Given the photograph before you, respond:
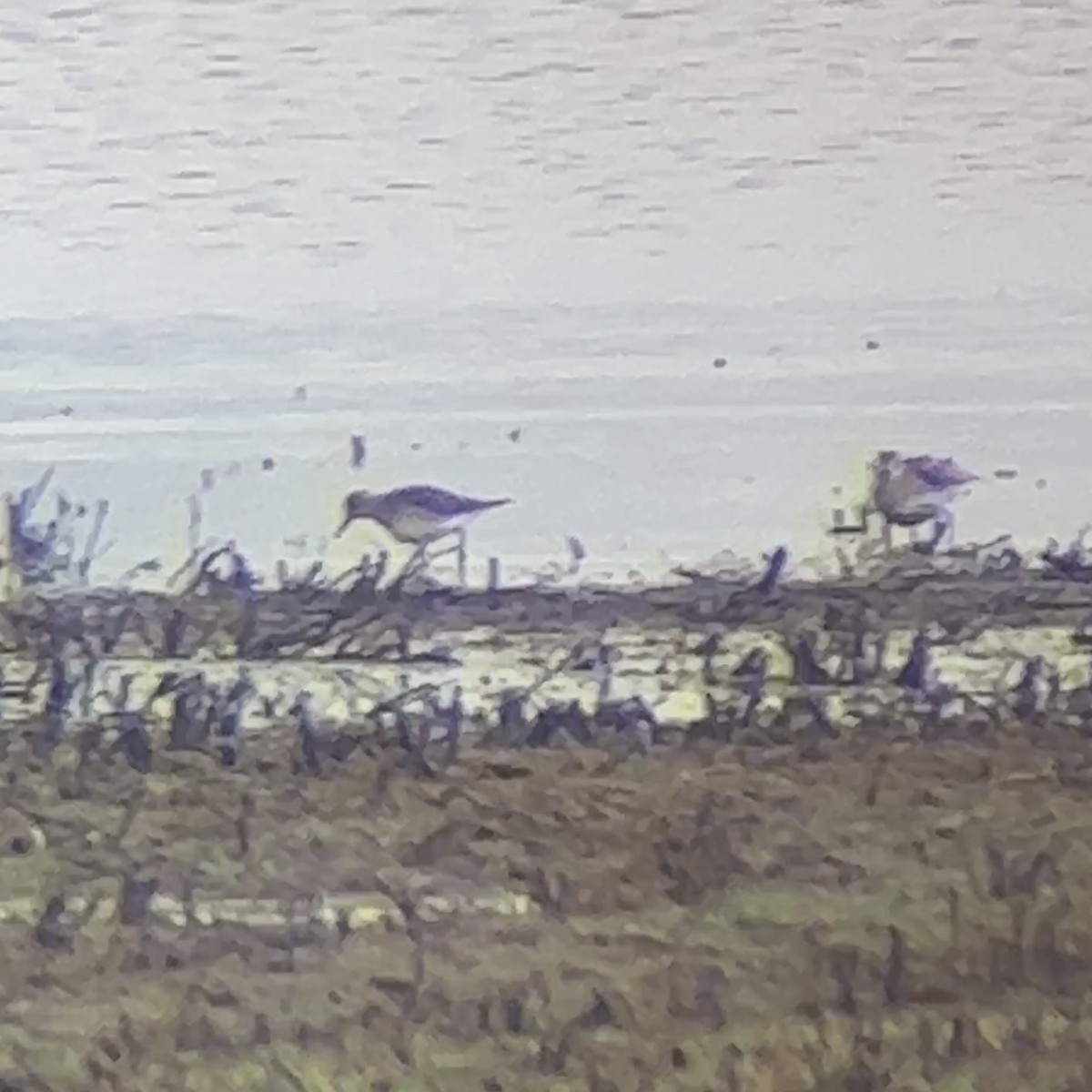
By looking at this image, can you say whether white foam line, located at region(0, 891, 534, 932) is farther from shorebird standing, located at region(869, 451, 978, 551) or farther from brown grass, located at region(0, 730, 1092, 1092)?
shorebird standing, located at region(869, 451, 978, 551)

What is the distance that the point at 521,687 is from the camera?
1.29 metres

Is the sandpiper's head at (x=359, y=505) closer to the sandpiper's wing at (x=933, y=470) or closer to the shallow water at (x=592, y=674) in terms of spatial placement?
the shallow water at (x=592, y=674)

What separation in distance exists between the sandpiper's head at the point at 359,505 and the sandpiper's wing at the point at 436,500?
0.01m

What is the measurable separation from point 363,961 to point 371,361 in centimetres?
40

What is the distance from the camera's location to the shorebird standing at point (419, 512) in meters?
1.27

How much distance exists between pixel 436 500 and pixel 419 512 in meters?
0.02

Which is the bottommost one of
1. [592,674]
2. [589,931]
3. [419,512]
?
[589,931]

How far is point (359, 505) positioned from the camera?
1.28 m

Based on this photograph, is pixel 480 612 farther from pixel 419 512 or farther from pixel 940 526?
pixel 940 526

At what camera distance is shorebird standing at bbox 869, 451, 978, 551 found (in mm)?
1269

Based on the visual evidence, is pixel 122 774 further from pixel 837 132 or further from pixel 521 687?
pixel 837 132

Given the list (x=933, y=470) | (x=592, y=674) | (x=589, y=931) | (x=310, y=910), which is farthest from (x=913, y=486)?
(x=310, y=910)

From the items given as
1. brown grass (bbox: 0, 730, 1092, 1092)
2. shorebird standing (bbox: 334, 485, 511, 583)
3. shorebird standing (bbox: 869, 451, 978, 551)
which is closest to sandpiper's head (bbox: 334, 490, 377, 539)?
shorebird standing (bbox: 334, 485, 511, 583)

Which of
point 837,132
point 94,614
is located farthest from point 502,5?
point 94,614
